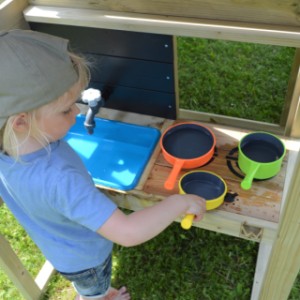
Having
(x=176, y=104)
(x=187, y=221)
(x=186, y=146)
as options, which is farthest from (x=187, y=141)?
(x=187, y=221)

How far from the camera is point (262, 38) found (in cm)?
98

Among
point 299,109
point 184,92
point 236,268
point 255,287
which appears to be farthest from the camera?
point 184,92

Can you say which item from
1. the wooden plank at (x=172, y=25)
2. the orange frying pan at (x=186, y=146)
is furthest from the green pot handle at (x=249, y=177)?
the wooden plank at (x=172, y=25)

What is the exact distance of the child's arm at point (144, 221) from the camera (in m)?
0.88

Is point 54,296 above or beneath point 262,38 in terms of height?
beneath

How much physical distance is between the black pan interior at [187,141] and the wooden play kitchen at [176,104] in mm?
38

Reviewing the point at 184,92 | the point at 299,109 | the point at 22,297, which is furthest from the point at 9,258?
the point at 184,92

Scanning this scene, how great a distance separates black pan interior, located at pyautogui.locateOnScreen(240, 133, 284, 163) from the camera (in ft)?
4.14

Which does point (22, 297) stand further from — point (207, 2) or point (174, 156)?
point (207, 2)

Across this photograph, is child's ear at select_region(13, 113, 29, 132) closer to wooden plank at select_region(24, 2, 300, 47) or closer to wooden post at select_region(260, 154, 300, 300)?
wooden plank at select_region(24, 2, 300, 47)

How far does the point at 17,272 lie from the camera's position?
1.36 metres

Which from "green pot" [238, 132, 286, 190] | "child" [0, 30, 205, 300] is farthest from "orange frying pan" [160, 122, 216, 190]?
"child" [0, 30, 205, 300]

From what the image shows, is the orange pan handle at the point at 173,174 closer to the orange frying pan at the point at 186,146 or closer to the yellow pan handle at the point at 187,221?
the orange frying pan at the point at 186,146

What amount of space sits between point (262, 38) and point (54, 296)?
122 centimetres
